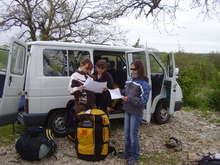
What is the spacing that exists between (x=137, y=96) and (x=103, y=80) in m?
0.91

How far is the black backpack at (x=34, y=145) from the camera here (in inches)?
148

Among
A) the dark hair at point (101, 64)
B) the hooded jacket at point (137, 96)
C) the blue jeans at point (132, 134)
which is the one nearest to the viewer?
the hooded jacket at point (137, 96)

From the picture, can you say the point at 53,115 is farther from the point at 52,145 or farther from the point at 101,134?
the point at 101,134

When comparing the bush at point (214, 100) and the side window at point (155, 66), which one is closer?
the side window at point (155, 66)

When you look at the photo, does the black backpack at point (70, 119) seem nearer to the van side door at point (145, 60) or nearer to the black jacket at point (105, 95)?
the black jacket at point (105, 95)

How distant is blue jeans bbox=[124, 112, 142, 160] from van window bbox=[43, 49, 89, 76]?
1.91 metres

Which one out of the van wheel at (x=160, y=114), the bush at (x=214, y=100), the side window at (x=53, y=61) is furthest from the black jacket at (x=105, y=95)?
the bush at (x=214, y=100)

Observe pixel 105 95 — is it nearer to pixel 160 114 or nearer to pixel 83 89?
pixel 83 89

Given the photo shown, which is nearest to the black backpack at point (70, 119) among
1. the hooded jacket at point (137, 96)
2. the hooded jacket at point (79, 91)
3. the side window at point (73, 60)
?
the hooded jacket at point (79, 91)

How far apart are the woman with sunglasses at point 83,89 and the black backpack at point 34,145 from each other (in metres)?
0.81

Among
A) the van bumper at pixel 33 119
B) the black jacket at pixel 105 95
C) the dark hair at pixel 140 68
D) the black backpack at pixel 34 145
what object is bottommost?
the black backpack at pixel 34 145

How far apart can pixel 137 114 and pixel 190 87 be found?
844cm

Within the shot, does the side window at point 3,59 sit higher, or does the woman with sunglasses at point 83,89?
the side window at point 3,59

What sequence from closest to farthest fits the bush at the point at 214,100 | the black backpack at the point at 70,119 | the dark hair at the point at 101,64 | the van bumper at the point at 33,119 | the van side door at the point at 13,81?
the van side door at the point at 13,81, the dark hair at the point at 101,64, the van bumper at the point at 33,119, the black backpack at the point at 70,119, the bush at the point at 214,100
